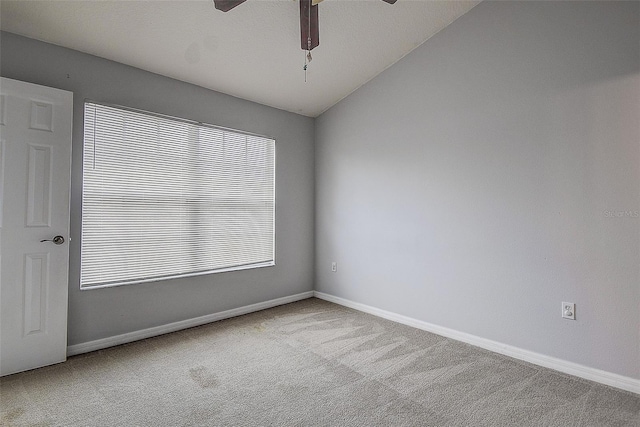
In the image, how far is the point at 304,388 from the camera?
2189 mm

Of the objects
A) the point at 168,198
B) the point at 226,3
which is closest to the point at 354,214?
the point at 168,198

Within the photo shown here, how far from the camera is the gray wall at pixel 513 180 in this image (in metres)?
2.24

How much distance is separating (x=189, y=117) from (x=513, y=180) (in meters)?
3.02

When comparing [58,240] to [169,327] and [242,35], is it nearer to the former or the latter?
[169,327]

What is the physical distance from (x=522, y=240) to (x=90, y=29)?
146 inches

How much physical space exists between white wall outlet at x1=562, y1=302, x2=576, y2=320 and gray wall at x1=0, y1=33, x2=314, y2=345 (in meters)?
2.79

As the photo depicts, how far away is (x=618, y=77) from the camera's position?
2.23m

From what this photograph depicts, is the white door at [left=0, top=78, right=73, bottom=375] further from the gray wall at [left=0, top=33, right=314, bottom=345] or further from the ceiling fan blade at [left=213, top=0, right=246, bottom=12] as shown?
the ceiling fan blade at [left=213, top=0, right=246, bottom=12]

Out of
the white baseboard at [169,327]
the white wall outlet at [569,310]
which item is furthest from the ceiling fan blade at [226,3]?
the white wall outlet at [569,310]

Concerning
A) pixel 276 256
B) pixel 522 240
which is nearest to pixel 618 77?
pixel 522 240

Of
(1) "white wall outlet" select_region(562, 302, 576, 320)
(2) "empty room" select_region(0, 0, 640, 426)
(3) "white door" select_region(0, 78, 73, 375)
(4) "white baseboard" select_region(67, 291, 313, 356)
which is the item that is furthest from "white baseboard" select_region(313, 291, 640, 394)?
(3) "white door" select_region(0, 78, 73, 375)

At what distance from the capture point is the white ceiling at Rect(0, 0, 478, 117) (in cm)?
239

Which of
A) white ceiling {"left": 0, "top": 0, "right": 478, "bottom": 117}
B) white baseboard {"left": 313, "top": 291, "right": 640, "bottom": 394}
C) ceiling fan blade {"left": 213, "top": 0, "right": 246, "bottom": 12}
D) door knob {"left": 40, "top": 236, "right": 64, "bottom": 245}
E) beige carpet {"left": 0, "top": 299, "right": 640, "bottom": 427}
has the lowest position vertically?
beige carpet {"left": 0, "top": 299, "right": 640, "bottom": 427}

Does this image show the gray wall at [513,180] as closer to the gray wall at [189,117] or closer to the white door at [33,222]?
the gray wall at [189,117]
